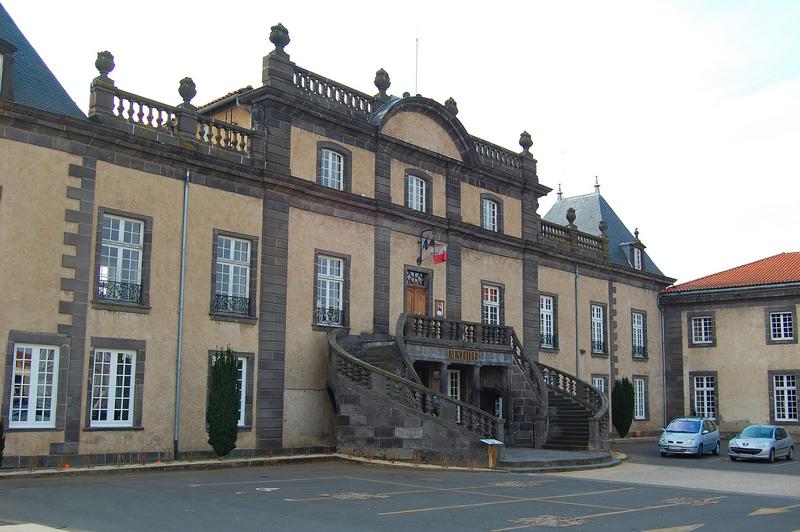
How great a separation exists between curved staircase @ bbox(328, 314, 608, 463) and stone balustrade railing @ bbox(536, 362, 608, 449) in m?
0.04

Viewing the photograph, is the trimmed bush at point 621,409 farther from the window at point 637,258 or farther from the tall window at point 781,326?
the tall window at point 781,326

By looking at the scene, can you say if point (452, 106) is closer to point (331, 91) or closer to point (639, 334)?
point (331, 91)

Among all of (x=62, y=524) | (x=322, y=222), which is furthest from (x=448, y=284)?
(x=62, y=524)

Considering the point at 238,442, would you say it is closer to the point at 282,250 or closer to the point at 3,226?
the point at 282,250

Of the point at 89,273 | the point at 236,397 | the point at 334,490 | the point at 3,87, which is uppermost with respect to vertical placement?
the point at 3,87

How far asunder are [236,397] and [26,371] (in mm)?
5187

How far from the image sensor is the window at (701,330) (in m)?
40.9

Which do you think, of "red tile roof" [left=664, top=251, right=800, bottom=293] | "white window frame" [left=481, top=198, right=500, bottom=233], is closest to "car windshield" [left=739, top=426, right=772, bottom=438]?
"white window frame" [left=481, top=198, right=500, bottom=233]

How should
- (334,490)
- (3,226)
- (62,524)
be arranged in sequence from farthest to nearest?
(3,226) → (334,490) → (62,524)

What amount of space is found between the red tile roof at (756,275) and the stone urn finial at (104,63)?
30267 mm

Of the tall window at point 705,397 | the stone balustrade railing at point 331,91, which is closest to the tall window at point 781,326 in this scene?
the tall window at point 705,397

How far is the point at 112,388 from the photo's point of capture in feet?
66.1

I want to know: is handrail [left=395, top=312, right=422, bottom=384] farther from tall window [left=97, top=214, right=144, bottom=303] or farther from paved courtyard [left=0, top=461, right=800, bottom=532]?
tall window [left=97, top=214, right=144, bottom=303]

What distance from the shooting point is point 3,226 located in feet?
60.7
